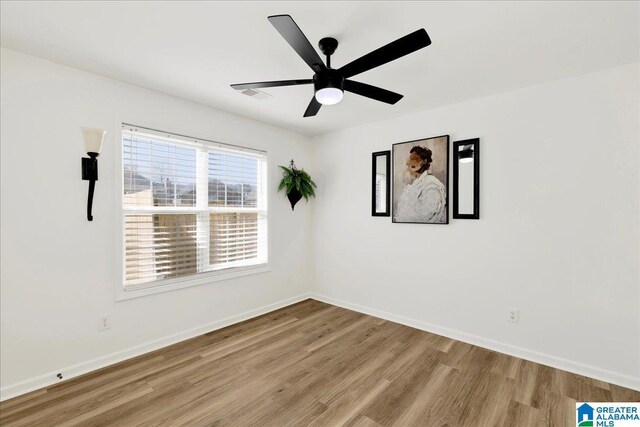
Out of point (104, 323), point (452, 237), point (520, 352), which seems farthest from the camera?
point (452, 237)

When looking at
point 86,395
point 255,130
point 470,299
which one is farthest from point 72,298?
point 470,299

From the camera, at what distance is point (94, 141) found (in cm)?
233

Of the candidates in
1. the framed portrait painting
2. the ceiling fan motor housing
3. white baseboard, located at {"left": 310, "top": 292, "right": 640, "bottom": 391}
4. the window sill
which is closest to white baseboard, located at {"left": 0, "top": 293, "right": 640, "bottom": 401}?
white baseboard, located at {"left": 310, "top": 292, "right": 640, "bottom": 391}

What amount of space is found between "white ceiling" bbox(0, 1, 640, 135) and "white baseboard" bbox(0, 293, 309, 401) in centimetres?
250

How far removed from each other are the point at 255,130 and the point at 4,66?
223cm

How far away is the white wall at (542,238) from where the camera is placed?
2338 millimetres

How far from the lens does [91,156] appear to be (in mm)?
2387

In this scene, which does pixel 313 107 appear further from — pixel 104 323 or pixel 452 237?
pixel 104 323

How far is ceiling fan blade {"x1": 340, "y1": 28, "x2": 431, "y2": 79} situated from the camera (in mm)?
1472

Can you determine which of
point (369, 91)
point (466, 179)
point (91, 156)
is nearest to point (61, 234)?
point (91, 156)

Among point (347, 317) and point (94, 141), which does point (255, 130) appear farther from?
point (347, 317)

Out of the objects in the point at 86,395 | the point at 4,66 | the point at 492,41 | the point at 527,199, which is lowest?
the point at 86,395

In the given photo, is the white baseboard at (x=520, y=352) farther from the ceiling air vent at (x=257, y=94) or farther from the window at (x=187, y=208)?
the ceiling air vent at (x=257, y=94)

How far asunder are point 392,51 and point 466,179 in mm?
1953
